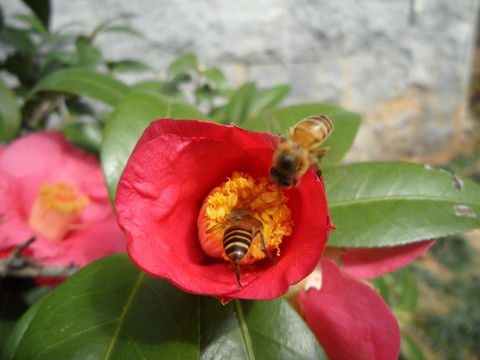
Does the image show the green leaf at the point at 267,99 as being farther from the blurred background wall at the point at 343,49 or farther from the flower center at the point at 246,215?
the blurred background wall at the point at 343,49

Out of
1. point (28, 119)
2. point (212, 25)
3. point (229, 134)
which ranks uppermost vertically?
point (229, 134)

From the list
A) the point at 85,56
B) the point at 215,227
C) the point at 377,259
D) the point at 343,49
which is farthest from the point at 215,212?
the point at 343,49

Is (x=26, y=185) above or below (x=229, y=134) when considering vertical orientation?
below

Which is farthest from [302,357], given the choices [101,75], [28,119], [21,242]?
[28,119]

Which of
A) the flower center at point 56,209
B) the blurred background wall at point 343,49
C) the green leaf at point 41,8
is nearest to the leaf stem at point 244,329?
the flower center at point 56,209

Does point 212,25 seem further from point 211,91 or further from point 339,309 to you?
point 339,309

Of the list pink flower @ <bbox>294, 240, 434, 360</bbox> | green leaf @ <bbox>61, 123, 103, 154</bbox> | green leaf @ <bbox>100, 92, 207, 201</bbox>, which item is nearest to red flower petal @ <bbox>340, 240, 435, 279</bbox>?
pink flower @ <bbox>294, 240, 434, 360</bbox>
